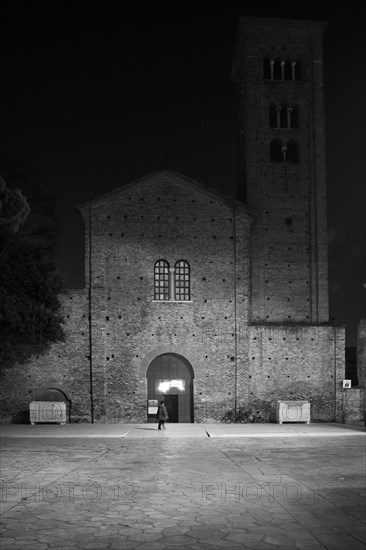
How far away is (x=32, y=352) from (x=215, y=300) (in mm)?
7866

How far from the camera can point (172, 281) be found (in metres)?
27.0

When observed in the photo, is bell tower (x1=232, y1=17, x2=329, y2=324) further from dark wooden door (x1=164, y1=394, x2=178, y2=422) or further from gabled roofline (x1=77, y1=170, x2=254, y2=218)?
dark wooden door (x1=164, y1=394, x2=178, y2=422)

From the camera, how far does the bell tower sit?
28891 millimetres

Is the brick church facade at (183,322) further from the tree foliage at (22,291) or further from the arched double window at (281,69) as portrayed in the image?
the arched double window at (281,69)

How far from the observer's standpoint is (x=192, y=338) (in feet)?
88.0

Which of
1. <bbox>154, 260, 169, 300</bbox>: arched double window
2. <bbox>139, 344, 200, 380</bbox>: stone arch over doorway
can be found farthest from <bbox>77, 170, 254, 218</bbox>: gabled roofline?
<bbox>139, 344, 200, 380</bbox>: stone arch over doorway

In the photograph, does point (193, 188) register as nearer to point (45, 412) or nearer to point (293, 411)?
point (293, 411)

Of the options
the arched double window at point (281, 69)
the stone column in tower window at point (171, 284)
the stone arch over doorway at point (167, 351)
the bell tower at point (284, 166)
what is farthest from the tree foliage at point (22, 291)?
the arched double window at point (281, 69)

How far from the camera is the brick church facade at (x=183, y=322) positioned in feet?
86.1

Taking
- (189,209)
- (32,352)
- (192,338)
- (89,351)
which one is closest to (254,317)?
(192,338)

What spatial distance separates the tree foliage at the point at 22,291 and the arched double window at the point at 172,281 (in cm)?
502

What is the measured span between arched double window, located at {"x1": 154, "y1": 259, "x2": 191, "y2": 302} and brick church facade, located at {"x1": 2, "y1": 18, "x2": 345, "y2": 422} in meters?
0.04

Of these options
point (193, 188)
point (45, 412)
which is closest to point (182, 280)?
point (193, 188)

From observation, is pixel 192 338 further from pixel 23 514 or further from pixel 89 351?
pixel 23 514
